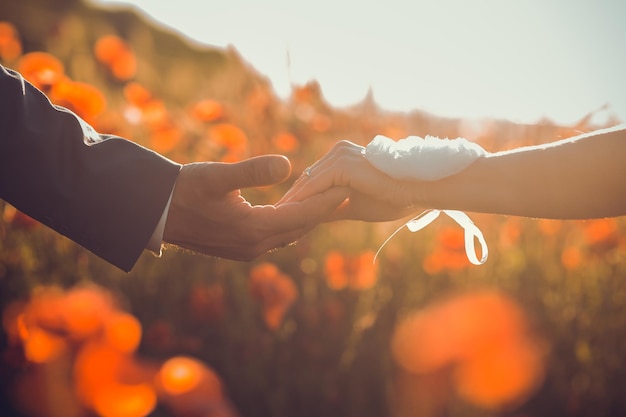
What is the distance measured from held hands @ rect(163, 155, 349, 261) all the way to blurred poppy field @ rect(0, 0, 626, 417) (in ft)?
1.69

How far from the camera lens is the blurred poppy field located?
6.93ft

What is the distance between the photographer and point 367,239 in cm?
277

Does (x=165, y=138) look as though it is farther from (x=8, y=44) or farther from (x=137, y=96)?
(x=8, y=44)

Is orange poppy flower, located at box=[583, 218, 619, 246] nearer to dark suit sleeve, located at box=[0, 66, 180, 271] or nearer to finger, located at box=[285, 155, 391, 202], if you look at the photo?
finger, located at box=[285, 155, 391, 202]

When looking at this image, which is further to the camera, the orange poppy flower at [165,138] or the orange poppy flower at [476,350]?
the orange poppy flower at [165,138]

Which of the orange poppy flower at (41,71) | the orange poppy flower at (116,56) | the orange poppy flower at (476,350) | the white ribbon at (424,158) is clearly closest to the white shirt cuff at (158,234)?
the white ribbon at (424,158)

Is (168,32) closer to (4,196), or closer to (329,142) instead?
(329,142)

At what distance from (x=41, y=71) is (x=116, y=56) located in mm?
542

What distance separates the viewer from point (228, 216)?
173 centimetres

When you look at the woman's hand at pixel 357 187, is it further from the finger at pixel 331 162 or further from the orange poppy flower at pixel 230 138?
the orange poppy flower at pixel 230 138

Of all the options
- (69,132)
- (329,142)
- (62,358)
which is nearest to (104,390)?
(62,358)

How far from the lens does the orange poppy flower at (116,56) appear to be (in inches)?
114

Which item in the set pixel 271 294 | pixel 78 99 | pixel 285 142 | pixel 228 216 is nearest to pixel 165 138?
pixel 78 99

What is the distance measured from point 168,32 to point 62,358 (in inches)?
400
